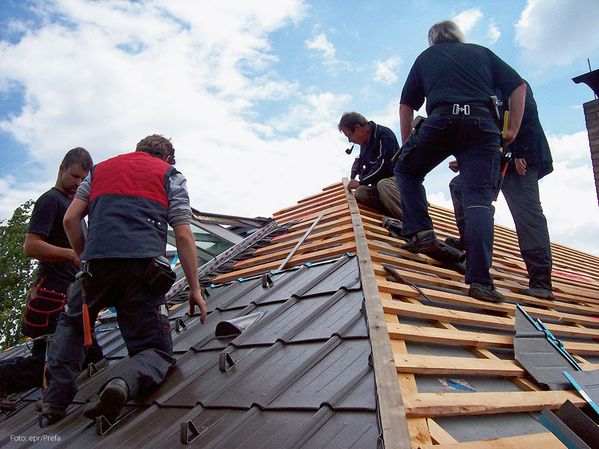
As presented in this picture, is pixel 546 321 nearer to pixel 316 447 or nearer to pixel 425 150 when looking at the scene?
pixel 425 150

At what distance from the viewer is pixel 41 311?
10.7ft

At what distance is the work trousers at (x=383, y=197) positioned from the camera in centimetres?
451

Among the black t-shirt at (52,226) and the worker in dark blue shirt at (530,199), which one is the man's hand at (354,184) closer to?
the worker in dark blue shirt at (530,199)

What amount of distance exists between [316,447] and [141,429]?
104 centimetres

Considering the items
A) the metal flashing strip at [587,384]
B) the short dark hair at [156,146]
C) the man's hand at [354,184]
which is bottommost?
the metal flashing strip at [587,384]

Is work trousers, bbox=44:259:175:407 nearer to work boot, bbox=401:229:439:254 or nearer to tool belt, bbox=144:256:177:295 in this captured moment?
tool belt, bbox=144:256:177:295

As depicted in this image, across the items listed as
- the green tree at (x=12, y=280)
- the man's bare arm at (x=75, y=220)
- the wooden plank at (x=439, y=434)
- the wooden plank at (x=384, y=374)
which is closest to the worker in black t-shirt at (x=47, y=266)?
the man's bare arm at (x=75, y=220)

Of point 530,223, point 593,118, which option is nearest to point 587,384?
point 530,223

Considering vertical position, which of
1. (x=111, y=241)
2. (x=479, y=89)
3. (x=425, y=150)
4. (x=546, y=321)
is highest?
(x=479, y=89)

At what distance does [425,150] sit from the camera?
129 inches

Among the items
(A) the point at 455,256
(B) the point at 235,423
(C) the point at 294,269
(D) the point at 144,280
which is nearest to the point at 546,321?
(A) the point at 455,256

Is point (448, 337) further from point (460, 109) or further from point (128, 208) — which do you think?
point (128, 208)

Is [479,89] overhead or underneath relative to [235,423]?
overhead

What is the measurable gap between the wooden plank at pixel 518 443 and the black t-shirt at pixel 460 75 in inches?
83.2
